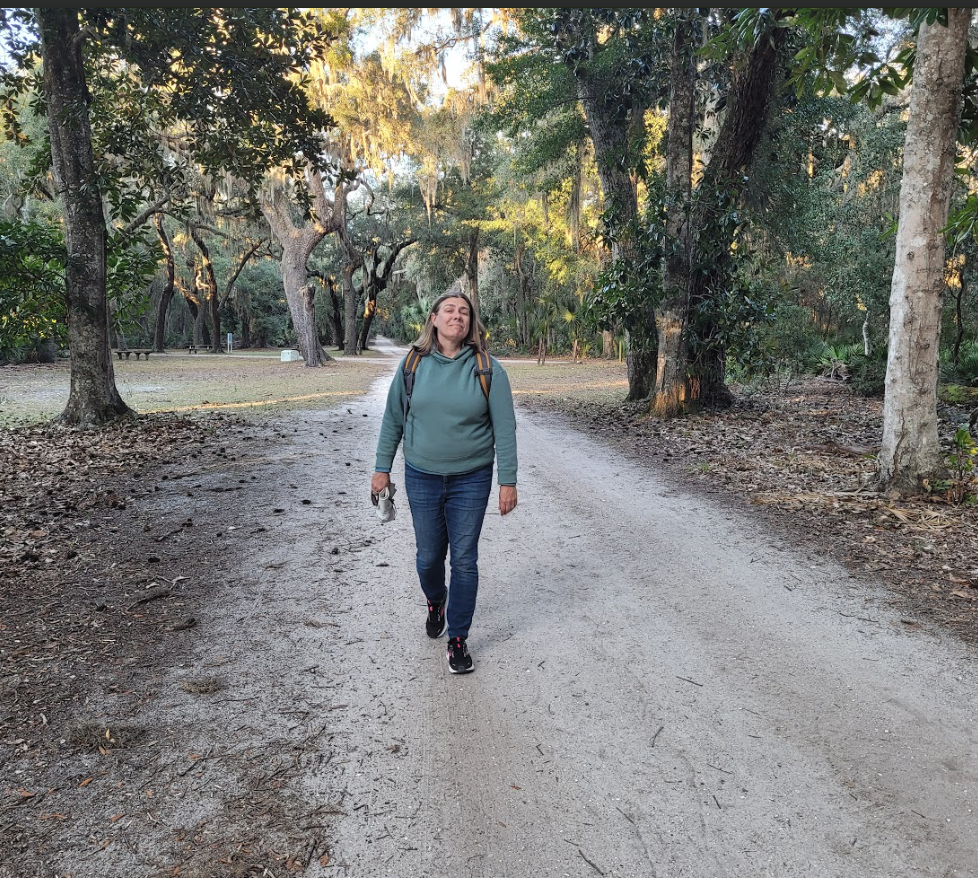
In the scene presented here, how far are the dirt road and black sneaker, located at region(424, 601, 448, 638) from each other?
0.09 meters

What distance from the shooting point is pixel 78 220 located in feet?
34.6

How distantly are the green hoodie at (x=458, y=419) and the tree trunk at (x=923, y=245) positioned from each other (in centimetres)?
427

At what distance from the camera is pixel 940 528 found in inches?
220

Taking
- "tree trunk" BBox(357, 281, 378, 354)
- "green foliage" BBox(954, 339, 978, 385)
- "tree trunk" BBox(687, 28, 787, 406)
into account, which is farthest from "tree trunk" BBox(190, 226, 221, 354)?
"green foliage" BBox(954, 339, 978, 385)

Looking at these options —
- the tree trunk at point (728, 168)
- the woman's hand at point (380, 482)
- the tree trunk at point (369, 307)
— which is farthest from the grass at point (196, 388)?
the tree trunk at point (369, 307)

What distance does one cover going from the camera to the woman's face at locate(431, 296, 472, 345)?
3.39m

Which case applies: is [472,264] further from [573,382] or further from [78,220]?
[78,220]

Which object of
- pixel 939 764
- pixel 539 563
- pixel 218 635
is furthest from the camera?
pixel 539 563

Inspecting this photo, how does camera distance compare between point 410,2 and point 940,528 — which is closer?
point 410,2

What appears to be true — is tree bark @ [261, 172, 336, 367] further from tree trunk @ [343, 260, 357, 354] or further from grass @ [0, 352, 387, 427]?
tree trunk @ [343, 260, 357, 354]

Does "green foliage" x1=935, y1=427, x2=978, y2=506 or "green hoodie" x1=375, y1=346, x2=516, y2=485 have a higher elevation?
"green hoodie" x1=375, y1=346, x2=516, y2=485

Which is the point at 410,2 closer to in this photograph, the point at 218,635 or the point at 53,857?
the point at 218,635

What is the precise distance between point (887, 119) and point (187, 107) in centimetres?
1781

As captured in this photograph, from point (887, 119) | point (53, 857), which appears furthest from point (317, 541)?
point (887, 119)
